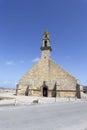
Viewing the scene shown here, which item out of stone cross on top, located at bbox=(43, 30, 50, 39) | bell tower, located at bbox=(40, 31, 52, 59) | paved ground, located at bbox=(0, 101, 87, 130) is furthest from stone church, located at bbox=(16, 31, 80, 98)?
paved ground, located at bbox=(0, 101, 87, 130)

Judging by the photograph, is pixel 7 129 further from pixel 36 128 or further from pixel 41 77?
pixel 41 77

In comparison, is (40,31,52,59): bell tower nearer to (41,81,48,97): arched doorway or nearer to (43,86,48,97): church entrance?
(41,81,48,97): arched doorway

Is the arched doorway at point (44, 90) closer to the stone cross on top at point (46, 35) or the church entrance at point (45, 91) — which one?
the church entrance at point (45, 91)

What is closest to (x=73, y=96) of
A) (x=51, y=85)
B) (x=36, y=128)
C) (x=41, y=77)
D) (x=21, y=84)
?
(x=51, y=85)

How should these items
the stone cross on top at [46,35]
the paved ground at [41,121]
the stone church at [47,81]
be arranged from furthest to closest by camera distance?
the stone cross on top at [46,35]
the stone church at [47,81]
the paved ground at [41,121]

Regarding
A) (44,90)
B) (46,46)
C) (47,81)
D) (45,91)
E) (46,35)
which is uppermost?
(46,35)

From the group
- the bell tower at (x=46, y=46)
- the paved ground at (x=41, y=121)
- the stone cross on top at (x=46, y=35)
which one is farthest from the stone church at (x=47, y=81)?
the paved ground at (x=41, y=121)

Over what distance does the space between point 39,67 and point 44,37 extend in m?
9.46

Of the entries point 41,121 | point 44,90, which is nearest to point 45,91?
point 44,90

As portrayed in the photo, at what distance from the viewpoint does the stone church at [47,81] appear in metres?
41.8

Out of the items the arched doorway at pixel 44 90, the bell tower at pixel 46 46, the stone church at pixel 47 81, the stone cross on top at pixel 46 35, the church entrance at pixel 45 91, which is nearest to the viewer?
the stone church at pixel 47 81

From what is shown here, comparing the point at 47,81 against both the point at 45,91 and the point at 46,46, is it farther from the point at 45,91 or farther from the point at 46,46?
the point at 46,46

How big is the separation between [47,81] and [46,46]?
1016cm

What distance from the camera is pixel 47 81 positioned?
43531 mm
